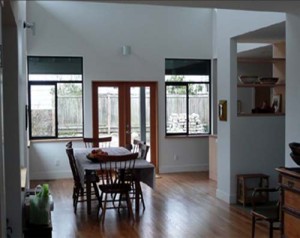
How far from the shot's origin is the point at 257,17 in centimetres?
551

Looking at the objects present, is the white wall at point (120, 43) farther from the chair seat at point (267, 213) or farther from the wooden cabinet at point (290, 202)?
the wooden cabinet at point (290, 202)

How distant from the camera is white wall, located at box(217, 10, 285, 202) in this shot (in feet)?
20.5

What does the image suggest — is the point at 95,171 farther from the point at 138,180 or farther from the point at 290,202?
the point at 290,202

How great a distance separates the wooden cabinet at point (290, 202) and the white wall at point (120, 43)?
5450mm

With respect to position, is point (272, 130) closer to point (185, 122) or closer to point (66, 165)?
point (185, 122)

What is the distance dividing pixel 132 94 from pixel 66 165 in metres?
2.03

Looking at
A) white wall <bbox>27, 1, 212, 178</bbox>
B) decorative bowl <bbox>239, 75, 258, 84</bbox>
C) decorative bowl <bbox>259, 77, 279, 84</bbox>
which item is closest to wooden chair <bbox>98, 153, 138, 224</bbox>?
decorative bowl <bbox>239, 75, 258, 84</bbox>

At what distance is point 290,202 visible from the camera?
352cm

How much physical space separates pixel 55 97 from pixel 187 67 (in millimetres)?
2923

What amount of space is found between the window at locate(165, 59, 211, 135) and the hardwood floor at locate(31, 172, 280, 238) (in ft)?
7.29

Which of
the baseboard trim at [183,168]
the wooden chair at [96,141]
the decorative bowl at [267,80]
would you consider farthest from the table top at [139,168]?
the baseboard trim at [183,168]

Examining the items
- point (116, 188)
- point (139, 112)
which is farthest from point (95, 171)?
point (139, 112)

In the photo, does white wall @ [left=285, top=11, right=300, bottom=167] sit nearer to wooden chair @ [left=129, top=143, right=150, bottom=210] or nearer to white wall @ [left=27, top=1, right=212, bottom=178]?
wooden chair @ [left=129, top=143, right=150, bottom=210]

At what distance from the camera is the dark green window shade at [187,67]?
9.03 meters
